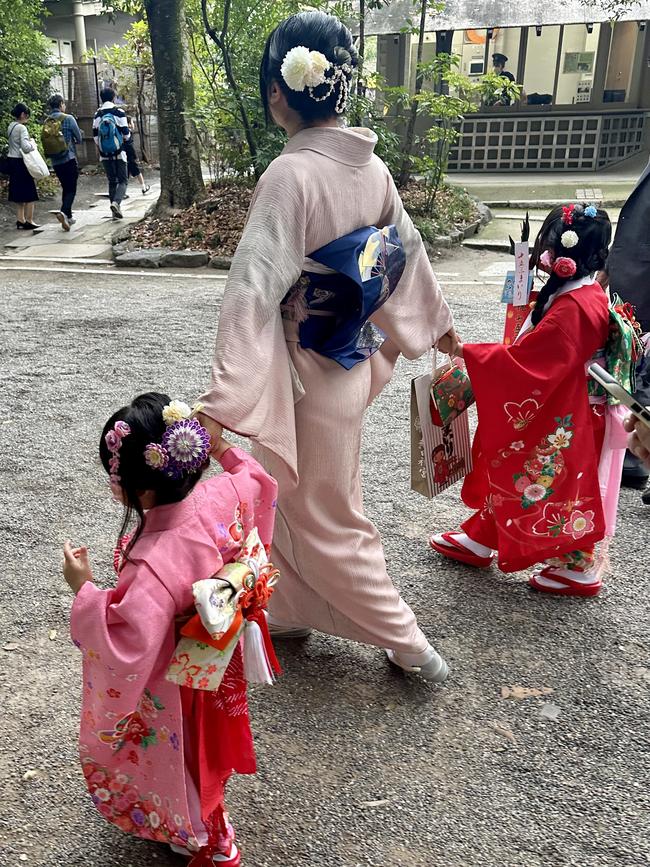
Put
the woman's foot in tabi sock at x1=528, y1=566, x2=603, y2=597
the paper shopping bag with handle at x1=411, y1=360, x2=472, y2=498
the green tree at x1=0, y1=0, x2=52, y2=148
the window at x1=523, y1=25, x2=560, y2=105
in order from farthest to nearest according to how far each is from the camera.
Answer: the window at x1=523, y1=25, x2=560, y2=105
the green tree at x1=0, y1=0, x2=52, y2=148
the woman's foot in tabi sock at x1=528, y1=566, x2=603, y2=597
the paper shopping bag with handle at x1=411, y1=360, x2=472, y2=498

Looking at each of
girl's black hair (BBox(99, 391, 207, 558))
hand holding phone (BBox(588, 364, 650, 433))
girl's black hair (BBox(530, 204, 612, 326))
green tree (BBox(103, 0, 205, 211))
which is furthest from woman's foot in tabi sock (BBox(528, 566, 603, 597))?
green tree (BBox(103, 0, 205, 211))

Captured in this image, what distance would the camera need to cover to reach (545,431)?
2.80m

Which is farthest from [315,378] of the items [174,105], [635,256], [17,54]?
[17,54]

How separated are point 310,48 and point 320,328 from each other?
0.77m

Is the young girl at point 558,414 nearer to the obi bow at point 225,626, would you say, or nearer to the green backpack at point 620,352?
the green backpack at point 620,352

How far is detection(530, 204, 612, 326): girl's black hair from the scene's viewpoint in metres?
2.67

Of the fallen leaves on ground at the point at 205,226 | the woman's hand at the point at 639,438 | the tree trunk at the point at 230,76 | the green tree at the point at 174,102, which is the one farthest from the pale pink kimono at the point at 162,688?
the green tree at the point at 174,102

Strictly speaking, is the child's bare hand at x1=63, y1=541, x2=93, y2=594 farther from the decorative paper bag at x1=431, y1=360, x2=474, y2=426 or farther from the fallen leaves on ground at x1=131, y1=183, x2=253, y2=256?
the fallen leaves on ground at x1=131, y1=183, x2=253, y2=256

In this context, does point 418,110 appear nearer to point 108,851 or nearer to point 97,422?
point 97,422

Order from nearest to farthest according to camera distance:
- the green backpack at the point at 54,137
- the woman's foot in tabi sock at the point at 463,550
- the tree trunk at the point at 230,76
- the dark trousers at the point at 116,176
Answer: the woman's foot in tabi sock at the point at 463,550, the tree trunk at the point at 230,76, the green backpack at the point at 54,137, the dark trousers at the point at 116,176

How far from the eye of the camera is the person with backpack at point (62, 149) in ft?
36.0

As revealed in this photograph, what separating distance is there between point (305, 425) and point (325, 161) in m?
0.76

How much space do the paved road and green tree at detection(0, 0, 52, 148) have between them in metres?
12.2

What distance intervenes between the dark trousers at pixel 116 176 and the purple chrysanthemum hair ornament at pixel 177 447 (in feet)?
35.4
